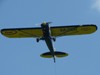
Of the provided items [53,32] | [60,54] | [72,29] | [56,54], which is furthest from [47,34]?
[60,54]

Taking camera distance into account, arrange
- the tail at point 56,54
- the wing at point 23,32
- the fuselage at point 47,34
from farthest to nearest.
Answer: the tail at point 56,54 → the wing at point 23,32 → the fuselage at point 47,34

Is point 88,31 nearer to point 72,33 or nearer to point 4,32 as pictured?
point 72,33

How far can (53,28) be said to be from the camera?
83125 mm

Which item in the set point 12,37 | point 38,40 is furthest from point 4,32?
point 38,40

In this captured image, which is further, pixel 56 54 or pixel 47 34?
pixel 56 54

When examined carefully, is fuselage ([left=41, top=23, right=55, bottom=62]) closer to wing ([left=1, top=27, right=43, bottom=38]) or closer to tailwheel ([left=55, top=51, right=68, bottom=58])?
tailwheel ([left=55, top=51, right=68, bottom=58])

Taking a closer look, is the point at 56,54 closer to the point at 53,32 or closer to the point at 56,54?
the point at 56,54

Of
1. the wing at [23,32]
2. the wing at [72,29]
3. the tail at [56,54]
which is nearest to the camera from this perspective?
the wing at [72,29]

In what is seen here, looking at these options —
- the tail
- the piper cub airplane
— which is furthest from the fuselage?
the tail

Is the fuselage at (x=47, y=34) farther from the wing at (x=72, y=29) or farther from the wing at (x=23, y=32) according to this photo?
the wing at (x=23, y=32)

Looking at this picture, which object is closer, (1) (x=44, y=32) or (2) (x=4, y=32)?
(1) (x=44, y=32)

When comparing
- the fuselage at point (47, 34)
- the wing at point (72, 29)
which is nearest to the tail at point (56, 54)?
the wing at point (72, 29)

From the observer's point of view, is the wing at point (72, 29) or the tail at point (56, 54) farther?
the tail at point (56, 54)

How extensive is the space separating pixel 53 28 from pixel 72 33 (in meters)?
2.99
